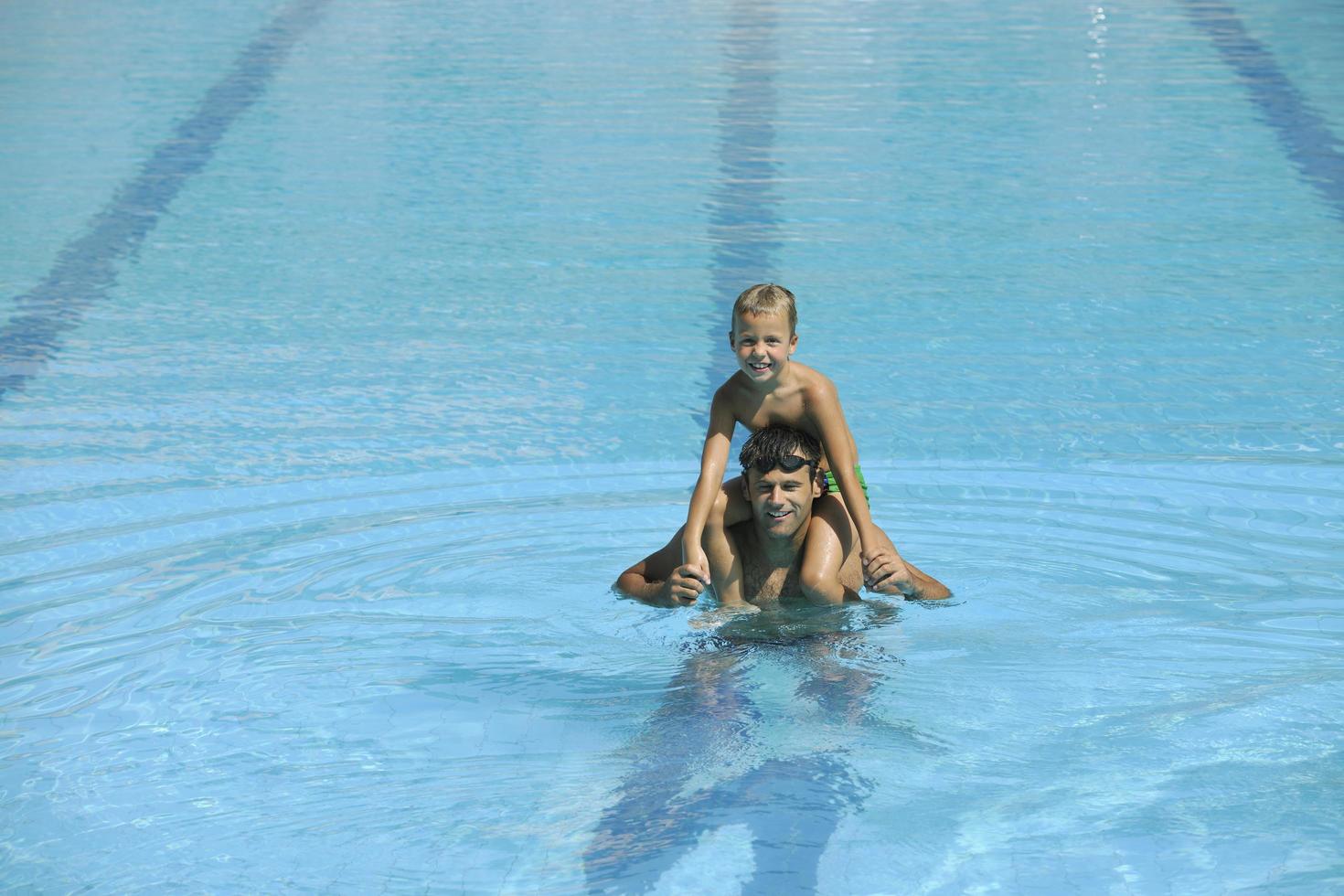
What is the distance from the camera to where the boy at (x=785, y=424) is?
3.18m

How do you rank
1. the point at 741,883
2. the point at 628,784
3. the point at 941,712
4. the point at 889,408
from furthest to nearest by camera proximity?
1. the point at 889,408
2. the point at 941,712
3. the point at 628,784
4. the point at 741,883

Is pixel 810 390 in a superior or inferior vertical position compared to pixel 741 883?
superior

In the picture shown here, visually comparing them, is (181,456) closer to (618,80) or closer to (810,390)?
(810,390)

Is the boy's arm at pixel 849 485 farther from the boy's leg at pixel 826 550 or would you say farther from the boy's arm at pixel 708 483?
the boy's arm at pixel 708 483

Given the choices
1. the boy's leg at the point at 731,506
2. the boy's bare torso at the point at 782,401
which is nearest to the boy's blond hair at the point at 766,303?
the boy's bare torso at the point at 782,401

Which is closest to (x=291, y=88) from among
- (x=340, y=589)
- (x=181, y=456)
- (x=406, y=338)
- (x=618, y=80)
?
(x=618, y=80)

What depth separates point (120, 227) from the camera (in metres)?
6.44

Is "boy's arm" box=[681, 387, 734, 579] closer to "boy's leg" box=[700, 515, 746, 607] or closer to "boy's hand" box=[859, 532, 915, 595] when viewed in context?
"boy's leg" box=[700, 515, 746, 607]

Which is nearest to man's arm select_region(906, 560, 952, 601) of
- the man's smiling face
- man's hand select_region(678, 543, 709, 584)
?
the man's smiling face

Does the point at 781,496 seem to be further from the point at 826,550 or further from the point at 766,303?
the point at 766,303

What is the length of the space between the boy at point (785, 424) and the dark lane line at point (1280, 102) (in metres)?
3.82

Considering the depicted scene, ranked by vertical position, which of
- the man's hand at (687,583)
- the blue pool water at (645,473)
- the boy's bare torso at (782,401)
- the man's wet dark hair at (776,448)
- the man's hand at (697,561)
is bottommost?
the blue pool water at (645,473)

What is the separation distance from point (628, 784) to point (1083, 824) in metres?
0.80

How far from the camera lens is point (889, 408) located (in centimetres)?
478
